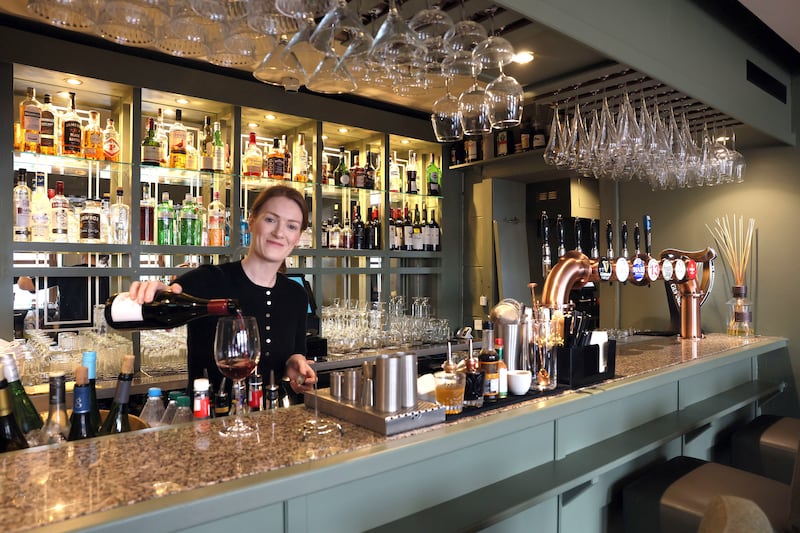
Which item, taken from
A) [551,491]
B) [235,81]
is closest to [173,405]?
[551,491]

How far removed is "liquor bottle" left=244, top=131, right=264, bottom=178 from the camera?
11.5 feet

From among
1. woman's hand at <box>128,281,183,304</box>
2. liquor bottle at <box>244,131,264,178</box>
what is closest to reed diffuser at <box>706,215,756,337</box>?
liquor bottle at <box>244,131,264,178</box>

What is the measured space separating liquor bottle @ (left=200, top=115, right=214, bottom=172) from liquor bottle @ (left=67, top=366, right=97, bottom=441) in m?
2.04

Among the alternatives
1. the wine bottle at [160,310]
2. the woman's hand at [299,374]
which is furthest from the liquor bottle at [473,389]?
the wine bottle at [160,310]

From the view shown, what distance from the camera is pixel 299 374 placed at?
2051mm

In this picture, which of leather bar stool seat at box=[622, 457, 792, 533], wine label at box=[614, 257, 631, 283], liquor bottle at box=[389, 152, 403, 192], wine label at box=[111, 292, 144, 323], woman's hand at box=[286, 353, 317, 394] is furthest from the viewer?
liquor bottle at box=[389, 152, 403, 192]

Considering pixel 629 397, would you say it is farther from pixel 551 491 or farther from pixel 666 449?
pixel 551 491

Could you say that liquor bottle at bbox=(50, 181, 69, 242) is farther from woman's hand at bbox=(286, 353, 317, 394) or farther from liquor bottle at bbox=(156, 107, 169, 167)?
woman's hand at bbox=(286, 353, 317, 394)

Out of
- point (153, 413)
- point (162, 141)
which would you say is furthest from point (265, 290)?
point (162, 141)

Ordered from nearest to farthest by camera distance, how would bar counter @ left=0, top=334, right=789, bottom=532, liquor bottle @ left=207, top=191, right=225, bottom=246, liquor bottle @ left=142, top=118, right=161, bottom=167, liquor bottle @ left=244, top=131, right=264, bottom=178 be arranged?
bar counter @ left=0, top=334, right=789, bottom=532 < liquor bottle @ left=142, top=118, right=161, bottom=167 < liquor bottle @ left=207, top=191, right=225, bottom=246 < liquor bottle @ left=244, top=131, right=264, bottom=178

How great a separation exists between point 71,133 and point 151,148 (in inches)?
15.0

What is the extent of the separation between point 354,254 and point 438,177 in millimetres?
1107

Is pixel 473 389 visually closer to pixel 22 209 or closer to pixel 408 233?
pixel 22 209

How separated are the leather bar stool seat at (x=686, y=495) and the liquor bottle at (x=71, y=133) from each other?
9.72 feet
